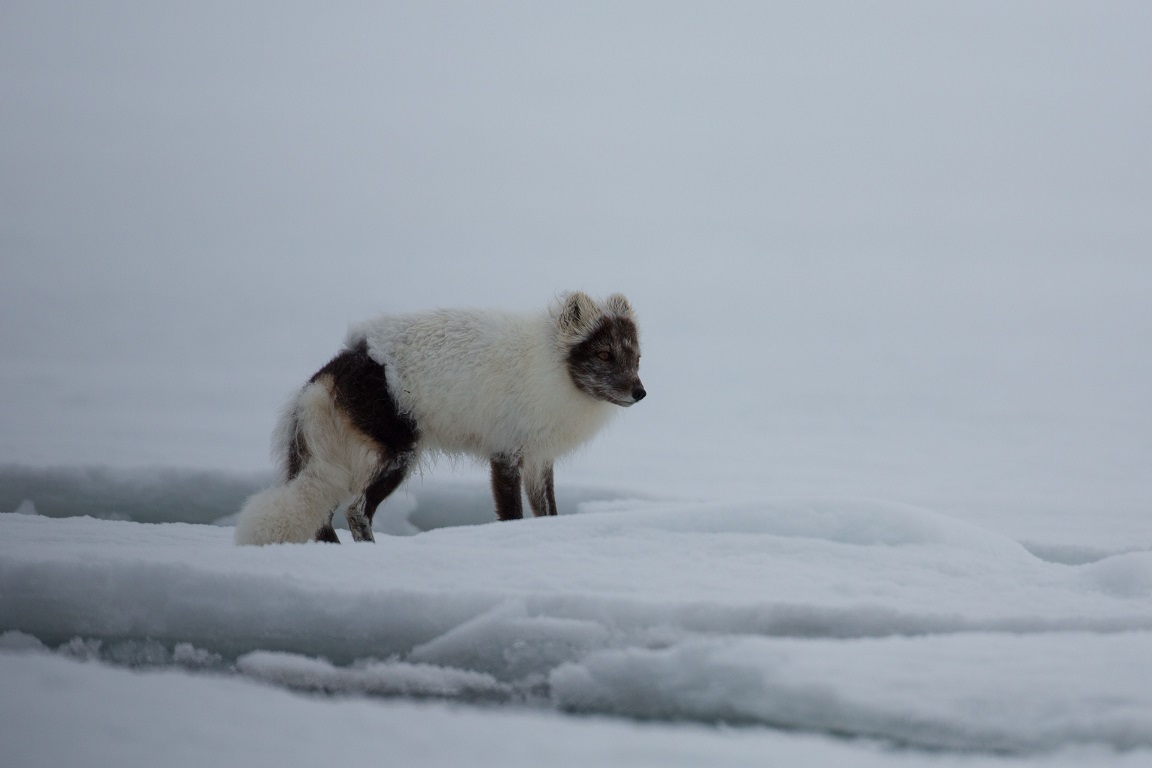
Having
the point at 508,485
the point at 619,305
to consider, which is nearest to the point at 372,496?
the point at 508,485

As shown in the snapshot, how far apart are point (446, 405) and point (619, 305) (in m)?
1.30

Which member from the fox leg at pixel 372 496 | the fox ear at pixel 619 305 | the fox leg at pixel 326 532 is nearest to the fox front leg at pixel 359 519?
the fox leg at pixel 372 496

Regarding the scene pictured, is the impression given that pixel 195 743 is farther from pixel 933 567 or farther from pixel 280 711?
pixel 933 567

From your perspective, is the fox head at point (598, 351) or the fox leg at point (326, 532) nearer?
the fox leg at point (326, 532)

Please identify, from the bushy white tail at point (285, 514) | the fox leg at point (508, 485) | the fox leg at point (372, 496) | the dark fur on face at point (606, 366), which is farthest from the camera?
the dark fur on face at point (606, 366)

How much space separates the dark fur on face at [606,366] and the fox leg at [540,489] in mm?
558

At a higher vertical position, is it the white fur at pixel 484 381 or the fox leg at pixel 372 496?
the white fur at pixel 484 381

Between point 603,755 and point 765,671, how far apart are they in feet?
2.24

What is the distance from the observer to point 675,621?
11.8 feet

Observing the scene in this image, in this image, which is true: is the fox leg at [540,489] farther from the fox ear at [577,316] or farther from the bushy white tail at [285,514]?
the bushy white tail at [285,514]

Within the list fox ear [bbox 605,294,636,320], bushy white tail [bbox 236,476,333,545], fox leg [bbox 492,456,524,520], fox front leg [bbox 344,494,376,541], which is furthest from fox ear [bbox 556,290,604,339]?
bushy white tail [bbox 236,476,333,545]

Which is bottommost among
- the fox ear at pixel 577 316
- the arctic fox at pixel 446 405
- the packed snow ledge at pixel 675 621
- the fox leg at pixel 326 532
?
the packed snow ledge at pixel 675 621

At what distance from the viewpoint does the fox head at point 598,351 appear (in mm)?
6246

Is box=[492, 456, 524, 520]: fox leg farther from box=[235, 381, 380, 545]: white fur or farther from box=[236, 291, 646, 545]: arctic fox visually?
box=[235, 381, 380, 545]: white fur
